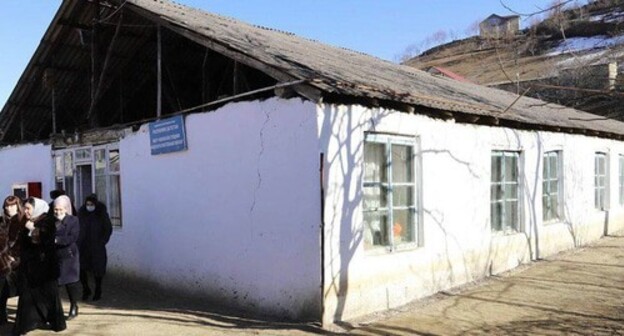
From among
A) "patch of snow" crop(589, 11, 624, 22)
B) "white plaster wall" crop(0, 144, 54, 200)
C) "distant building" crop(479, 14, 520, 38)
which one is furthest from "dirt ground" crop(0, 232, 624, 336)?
"white plaster wall" crop(0, 144, 54, 200)

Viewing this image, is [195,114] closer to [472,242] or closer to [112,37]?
[112,37]

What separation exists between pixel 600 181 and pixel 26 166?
44.7 ft

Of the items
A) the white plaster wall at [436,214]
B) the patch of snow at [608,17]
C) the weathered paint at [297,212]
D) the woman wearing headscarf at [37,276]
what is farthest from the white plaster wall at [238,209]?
the patch of snow at [608,17]

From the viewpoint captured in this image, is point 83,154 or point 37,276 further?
point 83,154

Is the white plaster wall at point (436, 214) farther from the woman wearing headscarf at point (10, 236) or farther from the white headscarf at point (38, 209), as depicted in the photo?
the woman wearing headscarf at point (10, 236)

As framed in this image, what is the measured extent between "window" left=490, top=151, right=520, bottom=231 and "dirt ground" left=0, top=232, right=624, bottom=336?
1.05 m

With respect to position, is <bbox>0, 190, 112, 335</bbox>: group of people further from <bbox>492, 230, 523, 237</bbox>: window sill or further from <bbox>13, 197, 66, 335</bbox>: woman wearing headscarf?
<bbox>492, 230, 523, 237</bbox>: window sill

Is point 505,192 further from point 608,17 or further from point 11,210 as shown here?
point 11,210

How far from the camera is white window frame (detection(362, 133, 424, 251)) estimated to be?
7371 millimetres

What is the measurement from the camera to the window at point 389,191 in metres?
7.32

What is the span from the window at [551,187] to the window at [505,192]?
4.30 ft

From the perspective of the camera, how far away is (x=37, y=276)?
635 cm

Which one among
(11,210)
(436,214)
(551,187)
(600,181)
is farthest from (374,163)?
(600,181)

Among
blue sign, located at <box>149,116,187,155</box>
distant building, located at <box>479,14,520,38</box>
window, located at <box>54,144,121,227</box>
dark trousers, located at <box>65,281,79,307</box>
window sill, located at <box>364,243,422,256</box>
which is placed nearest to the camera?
distant building, located at <box>479,14,520,38</box>
